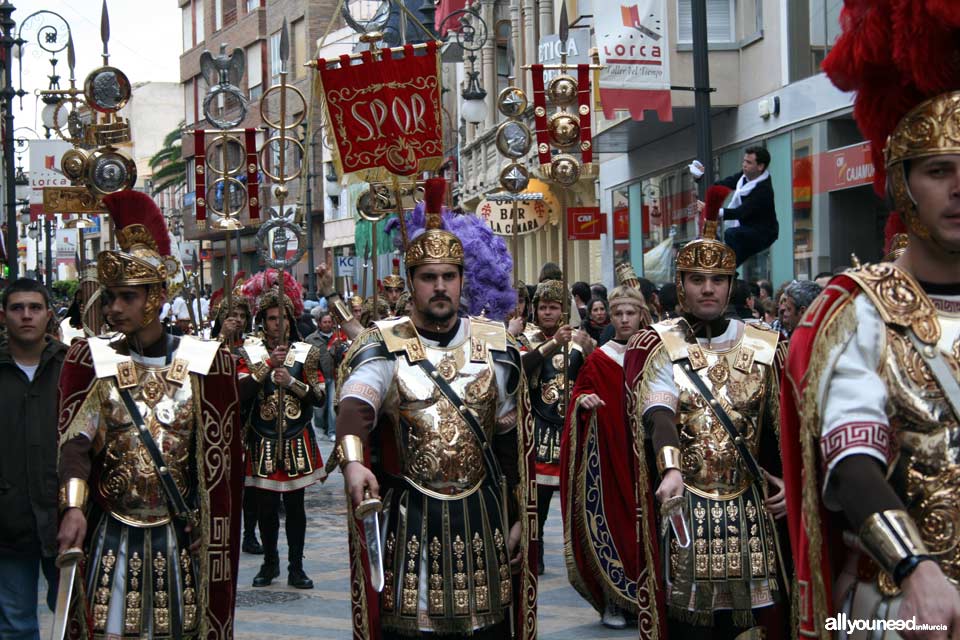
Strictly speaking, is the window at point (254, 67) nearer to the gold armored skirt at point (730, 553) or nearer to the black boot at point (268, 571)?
the black boot at point (268, 571)

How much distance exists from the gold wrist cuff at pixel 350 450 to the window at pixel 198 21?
59.0 meters

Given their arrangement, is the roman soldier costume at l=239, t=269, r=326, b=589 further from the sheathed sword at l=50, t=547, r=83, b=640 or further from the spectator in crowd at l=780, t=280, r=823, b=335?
the sheathed sword at l=50, t=547, r=83, b=640

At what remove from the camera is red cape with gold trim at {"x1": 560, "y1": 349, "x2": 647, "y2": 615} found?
8727 mm

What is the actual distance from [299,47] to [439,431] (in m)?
53.5

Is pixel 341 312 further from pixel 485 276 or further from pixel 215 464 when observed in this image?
pixel 485 276

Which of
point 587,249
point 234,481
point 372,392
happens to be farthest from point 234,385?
point 587,249

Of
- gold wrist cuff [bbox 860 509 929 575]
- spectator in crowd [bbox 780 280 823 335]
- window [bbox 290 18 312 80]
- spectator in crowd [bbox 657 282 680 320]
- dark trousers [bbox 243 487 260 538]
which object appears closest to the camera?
gold wrist cuff [bbox 860 509 929 575]

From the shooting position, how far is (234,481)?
6.50 metres

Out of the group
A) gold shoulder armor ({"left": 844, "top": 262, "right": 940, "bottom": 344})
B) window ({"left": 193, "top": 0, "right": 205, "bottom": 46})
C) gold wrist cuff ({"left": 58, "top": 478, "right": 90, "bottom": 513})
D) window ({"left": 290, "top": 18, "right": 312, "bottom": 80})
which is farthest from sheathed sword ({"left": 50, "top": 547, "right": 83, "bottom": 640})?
window ({"left": 193, "top": 0, "right": 205, "bottom": 46})

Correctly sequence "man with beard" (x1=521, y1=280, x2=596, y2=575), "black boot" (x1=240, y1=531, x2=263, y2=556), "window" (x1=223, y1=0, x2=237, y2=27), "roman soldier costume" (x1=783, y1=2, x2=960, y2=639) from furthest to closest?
"window" (x1=223, y1=0, x2=237, y2=27) < "black boot" (x1=240, y1=531, x2=263, y2=556) < "man with beard" (x1=521, y1=280, x2=596, y2=575) < "roman soldier costume" (x1=783, y1=2, x2=960, y2=639)

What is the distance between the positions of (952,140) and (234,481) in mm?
4074

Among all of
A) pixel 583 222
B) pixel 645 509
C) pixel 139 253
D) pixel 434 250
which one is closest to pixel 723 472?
pixel 645 509

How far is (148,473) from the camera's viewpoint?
602 centimetres

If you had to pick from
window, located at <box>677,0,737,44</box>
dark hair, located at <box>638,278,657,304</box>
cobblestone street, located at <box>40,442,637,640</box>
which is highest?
window, located at <box>677,0,737,44</box>
